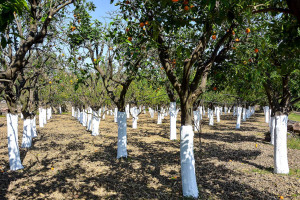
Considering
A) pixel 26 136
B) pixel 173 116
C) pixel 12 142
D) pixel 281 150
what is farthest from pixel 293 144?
pixel 26 136

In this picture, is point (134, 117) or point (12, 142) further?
point (134, 117)

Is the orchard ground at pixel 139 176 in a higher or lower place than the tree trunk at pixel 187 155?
lower

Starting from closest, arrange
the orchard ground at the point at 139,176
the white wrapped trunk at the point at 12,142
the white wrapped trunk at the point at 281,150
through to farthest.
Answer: the orchard ground at the point at 139,176, the white wrapped trunk at the point at 281,150, the white wrapped trunk at the point at 12,142

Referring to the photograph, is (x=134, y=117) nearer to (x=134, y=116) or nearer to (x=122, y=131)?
(x=134, y=116)

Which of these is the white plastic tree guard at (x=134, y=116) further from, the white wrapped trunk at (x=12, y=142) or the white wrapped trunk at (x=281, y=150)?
the white wrapped trunk at (x=281, y=150)

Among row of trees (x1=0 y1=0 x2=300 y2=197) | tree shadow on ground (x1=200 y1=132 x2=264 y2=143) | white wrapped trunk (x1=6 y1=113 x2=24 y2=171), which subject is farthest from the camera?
tree shadow on ground (x1=200 y1=132 x2=264 y2=143)

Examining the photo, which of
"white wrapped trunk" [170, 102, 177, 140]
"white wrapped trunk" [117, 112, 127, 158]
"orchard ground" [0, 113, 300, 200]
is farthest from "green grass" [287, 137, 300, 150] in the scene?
"white wrapped trunk" [117, 112, 127, 158]

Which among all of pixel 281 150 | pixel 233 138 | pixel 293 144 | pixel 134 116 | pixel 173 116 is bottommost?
pixel 233 138

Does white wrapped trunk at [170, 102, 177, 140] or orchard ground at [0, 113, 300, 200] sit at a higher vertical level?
white wrapped trunk at [170, 102, 177, 140]

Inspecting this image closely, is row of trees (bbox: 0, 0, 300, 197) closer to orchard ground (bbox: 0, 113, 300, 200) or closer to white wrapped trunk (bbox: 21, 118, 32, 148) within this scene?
orchard ground (bbox: 0, 113, 300, 200)

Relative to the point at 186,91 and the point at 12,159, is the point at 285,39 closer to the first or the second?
the point at 186,91

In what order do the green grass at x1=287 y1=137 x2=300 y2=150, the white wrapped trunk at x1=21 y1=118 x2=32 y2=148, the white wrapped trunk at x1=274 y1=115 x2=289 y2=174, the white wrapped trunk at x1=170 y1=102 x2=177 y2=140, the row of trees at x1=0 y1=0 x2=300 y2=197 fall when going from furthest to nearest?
1. the white wrapped trunk at x1=170 y1=102 x2=177 y2=140
2. the green grass at x1=287 y1=137 x2=300 y2=150
3. the white wrapped trunk at x1=21 y1=118 x2=32 y2=148
4. the white wrapped trunk at x1=274 y1=115 x2=289 y2=174
5. the row of trees at x1=0 y1=0 x2=300 y2=197

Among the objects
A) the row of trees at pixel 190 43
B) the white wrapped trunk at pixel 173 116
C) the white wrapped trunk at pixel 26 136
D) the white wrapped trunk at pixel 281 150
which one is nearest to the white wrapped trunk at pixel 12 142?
the row of trees at pixel 190 43

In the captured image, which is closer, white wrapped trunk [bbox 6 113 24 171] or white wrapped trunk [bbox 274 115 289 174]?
white wrapped trunk [bbox 274 115 289 174]
